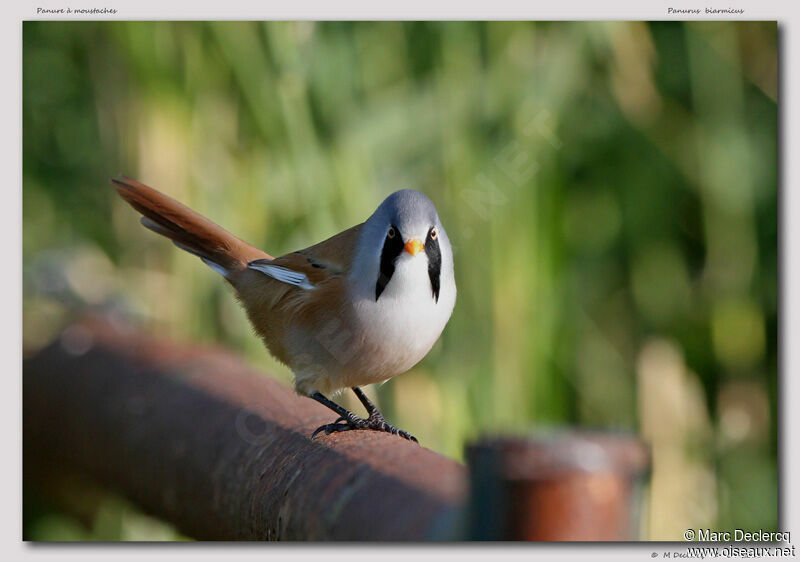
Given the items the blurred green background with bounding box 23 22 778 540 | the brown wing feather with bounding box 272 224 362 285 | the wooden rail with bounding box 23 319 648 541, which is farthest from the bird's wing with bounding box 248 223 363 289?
the blurred green background with bounding box 23 22 778 540

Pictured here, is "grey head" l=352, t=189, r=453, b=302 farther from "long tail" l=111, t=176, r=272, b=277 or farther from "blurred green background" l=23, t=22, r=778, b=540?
"blurred green background" l=23, t=22, r=778, b=540

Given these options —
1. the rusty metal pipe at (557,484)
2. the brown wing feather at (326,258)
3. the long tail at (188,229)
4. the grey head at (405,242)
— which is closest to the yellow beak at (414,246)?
the grey head at (405,242)

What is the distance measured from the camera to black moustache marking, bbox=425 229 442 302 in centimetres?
194

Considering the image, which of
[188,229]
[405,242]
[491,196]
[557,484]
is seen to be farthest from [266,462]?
[491,196]

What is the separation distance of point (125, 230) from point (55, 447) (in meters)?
0.78

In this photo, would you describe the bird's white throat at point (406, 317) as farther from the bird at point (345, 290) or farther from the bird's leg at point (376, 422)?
the bird's leg at point (376, 422)

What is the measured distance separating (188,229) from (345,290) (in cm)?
53

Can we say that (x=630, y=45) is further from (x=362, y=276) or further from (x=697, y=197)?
(x=362, y=276)

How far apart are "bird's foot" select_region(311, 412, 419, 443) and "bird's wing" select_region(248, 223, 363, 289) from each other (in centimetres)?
30

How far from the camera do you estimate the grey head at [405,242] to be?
6.34 feet

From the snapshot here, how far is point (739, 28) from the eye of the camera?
2848 mm

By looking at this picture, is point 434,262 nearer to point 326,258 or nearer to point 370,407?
point 326,258

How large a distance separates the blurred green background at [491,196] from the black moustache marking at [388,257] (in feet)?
2.14

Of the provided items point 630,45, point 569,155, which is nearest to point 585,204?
point 569,155
